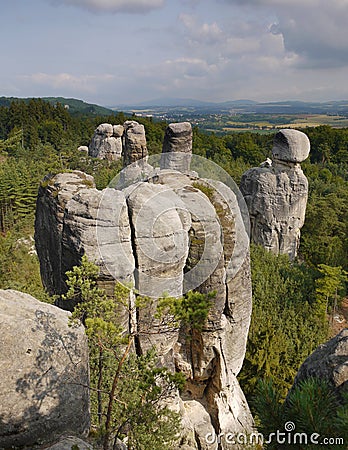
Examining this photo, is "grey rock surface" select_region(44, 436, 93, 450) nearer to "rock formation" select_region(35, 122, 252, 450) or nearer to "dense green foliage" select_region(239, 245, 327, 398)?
"rock formation" select_region(35, 122, 252, 450)

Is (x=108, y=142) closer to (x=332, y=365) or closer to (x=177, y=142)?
(x=177, y=142)

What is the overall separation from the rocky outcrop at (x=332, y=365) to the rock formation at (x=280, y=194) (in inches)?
641

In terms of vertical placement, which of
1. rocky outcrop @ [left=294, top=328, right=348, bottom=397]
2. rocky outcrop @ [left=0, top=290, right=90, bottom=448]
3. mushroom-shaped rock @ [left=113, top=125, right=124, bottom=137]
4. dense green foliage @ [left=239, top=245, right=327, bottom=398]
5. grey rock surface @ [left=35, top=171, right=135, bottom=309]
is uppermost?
mushroom-shaped rock @ [left=113, top=125, right=124, bottom=137]

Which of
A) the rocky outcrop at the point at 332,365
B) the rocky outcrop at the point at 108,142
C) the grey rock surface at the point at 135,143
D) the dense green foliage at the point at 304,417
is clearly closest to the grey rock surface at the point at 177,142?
the grey rock surface at the point at 135,143

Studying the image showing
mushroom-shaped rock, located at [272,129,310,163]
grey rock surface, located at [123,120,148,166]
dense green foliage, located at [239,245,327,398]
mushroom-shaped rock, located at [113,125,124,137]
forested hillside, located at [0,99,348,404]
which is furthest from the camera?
mushroom-shaped rock, located at [113,125,124,137]

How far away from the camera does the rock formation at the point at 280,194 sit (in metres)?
20.3

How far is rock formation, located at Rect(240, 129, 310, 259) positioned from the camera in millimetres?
20266

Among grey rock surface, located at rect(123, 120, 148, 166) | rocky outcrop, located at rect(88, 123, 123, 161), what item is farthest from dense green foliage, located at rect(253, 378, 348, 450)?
rocky outcrop, located at rect(88, 123, 123, 161)

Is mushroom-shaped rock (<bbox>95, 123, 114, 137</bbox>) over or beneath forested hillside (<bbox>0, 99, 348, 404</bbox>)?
over

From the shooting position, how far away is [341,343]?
502 centimetres

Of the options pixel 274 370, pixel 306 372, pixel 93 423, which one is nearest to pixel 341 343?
pixel 306 372

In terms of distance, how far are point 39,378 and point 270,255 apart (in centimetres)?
1680

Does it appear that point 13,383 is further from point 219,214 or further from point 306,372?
point 219,214

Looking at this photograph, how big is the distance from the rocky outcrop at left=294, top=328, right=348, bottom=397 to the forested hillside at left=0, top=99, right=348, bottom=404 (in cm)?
764
